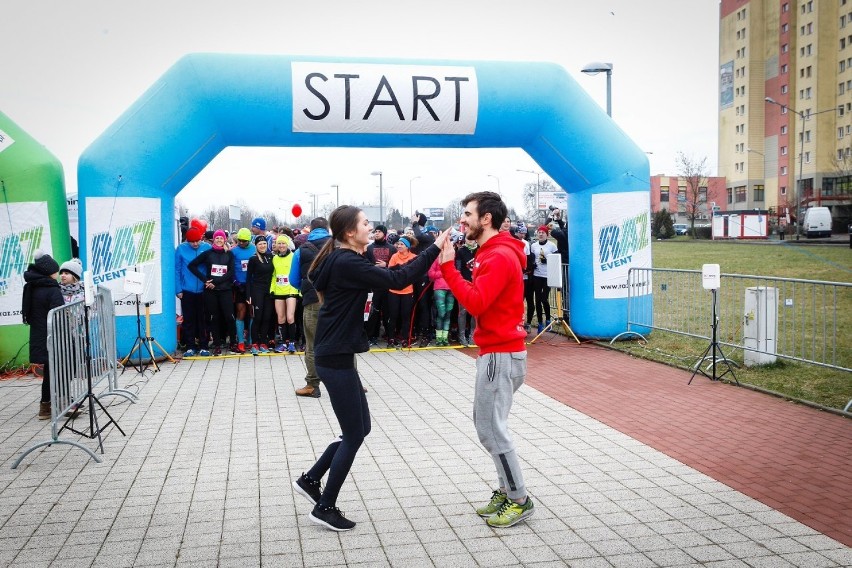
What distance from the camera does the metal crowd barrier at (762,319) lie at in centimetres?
946

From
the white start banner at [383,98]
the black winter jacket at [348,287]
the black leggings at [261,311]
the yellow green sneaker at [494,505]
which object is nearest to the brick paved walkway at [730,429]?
the yellow green sneaker at [494,505]

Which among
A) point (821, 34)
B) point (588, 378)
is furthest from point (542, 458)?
point (821, 34)

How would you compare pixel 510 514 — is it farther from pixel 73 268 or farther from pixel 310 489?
pixel 73 268

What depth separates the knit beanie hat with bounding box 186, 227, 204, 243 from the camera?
12.2 metres

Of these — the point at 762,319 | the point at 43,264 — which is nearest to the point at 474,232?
the point at 43,264

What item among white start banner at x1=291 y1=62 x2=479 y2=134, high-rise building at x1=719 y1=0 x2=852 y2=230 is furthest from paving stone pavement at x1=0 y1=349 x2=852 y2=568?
high-rise building at x1=719 y1=0 x2=852 y2=230

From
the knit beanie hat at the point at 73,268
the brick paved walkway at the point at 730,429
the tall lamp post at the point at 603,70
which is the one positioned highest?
the tall lamp post at the point at 603,70

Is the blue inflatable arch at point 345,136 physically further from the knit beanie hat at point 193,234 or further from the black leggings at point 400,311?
the black leggings at point 400,311

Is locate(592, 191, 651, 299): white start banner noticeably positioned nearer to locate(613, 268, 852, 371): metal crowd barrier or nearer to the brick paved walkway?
locate(613, 268, 852, 371): metal crowd barrier

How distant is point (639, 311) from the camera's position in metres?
12.9

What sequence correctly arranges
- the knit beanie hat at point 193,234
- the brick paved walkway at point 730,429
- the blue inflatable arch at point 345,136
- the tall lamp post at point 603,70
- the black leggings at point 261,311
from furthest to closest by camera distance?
1. the tall lamp post at point 603,70
2. the black leggings at point 261,311
3. the knit beanie hat at point 193,234
4. the blue inflatable arch at point 345,136
5. the brick paved walkway at point 730,429

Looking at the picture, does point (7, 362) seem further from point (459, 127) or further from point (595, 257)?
point (595, 257)

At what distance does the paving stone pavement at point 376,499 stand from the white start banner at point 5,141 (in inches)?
186

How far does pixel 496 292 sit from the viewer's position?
15.3 ft
